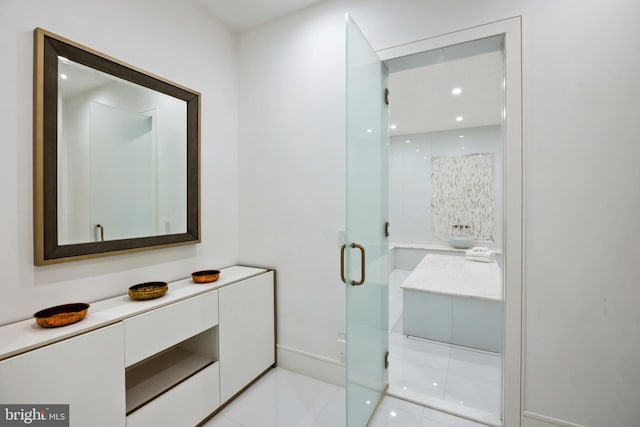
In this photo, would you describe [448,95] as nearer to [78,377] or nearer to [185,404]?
[185,404]

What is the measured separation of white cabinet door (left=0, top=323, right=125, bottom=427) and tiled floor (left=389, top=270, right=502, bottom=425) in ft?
5.38

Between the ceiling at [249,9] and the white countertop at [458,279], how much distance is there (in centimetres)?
259

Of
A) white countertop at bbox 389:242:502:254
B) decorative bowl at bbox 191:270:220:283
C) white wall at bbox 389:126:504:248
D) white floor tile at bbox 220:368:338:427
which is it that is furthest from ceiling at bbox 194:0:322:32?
white countertop at bbox 389:242:502:254

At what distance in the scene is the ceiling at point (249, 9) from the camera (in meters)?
2.04

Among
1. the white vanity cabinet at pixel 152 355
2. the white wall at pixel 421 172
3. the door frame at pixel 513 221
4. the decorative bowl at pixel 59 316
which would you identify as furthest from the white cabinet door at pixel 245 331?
the white wall at pixel 421 172

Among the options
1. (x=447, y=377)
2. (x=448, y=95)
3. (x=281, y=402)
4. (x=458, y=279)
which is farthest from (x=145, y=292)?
(x=448, y=95)

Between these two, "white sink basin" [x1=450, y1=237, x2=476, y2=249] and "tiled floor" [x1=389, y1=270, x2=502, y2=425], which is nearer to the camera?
"tiled floor" [x1=389, y1=270, x2=502, y2=425]

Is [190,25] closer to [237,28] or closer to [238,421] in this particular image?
[237,28]

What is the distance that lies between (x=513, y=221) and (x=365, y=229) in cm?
80

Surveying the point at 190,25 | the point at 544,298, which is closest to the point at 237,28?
the point at 190,25

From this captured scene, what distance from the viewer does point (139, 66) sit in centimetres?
173

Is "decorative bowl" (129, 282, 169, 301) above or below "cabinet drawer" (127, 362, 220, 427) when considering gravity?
above

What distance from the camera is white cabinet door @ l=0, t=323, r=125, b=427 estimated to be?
0.99 metres

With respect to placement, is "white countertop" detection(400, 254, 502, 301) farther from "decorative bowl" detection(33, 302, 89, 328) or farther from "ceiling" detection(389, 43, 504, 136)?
"decorative bowl" detection(33, 302, 89, 328)
